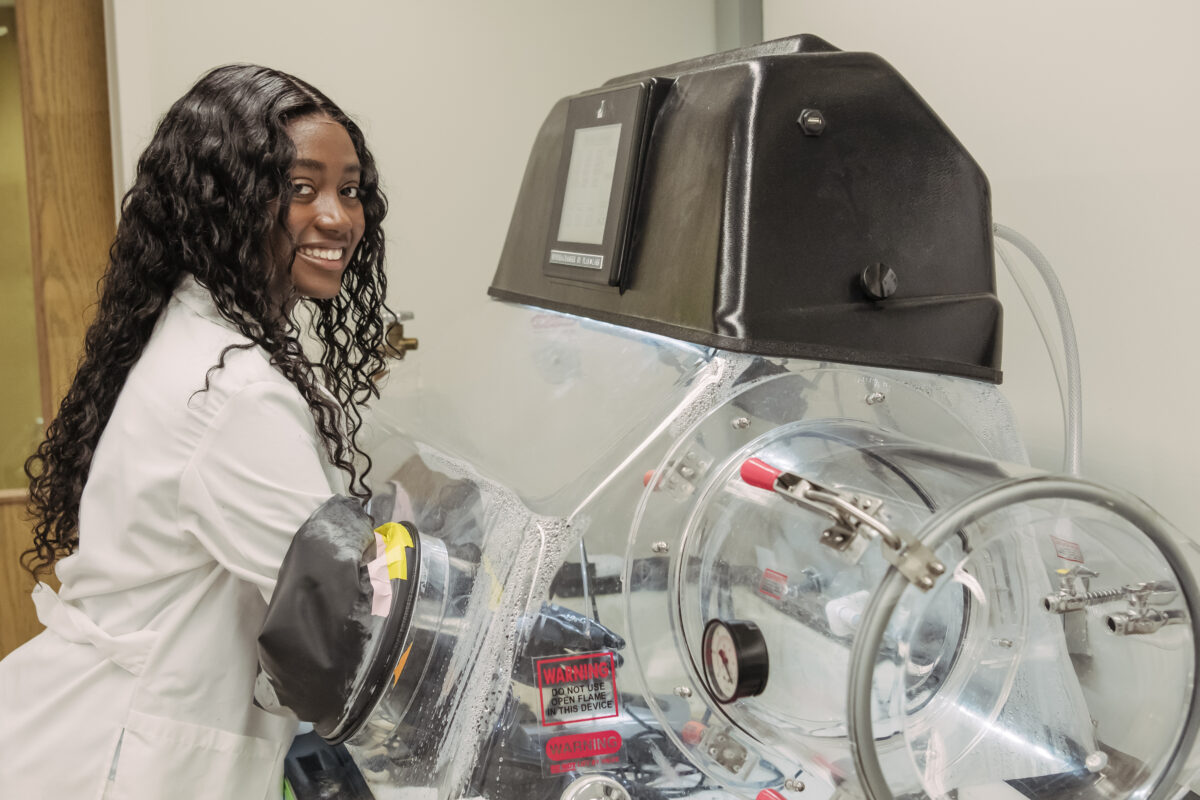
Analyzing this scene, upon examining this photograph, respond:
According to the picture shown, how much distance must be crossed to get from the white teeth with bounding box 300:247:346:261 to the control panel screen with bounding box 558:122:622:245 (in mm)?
316

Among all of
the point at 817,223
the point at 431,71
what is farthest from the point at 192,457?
the point at 431,71

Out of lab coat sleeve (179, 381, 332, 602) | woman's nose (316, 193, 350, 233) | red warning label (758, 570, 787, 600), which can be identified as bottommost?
red warning label (758, 570, 787, 600)

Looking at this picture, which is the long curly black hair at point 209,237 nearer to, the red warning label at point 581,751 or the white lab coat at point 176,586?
the white lab coat at point 176,586

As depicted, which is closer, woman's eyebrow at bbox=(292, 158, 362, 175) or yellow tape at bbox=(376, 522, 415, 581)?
yellow tape at bbox=(376, 522, 415, 581)

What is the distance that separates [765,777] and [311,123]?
0.95 meters

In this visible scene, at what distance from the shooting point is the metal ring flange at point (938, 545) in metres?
0.72

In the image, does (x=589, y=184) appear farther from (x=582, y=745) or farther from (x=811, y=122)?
(x=582, y=745)

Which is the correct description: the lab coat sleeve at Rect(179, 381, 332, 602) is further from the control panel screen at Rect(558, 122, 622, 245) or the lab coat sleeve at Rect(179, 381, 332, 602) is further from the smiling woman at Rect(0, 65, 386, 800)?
the control panel screen at Rect(558, 122, 622, 245)

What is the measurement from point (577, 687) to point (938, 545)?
0.41 m

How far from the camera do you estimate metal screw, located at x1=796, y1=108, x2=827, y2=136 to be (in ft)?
3.53

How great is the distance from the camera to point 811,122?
3.53 feet

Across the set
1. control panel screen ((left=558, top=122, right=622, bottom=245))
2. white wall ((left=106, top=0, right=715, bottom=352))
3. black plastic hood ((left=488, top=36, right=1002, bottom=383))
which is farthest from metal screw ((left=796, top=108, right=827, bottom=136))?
white wall ((left=106, top=0, right=715, bottom=352))

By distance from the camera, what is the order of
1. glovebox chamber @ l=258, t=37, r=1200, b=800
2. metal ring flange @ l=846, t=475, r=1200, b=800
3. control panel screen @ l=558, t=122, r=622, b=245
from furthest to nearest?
control panel screen @ l=558, t=122, r=622, b=245, glovebox chamber @ l=258, t=37, r=1200, b=800, metal ring flange @ l=846, t=475, r=1200, b=800

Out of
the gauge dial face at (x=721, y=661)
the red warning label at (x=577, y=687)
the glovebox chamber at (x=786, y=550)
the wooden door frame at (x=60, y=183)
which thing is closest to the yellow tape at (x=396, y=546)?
the glovebox chamber at (x=786, y=550)
